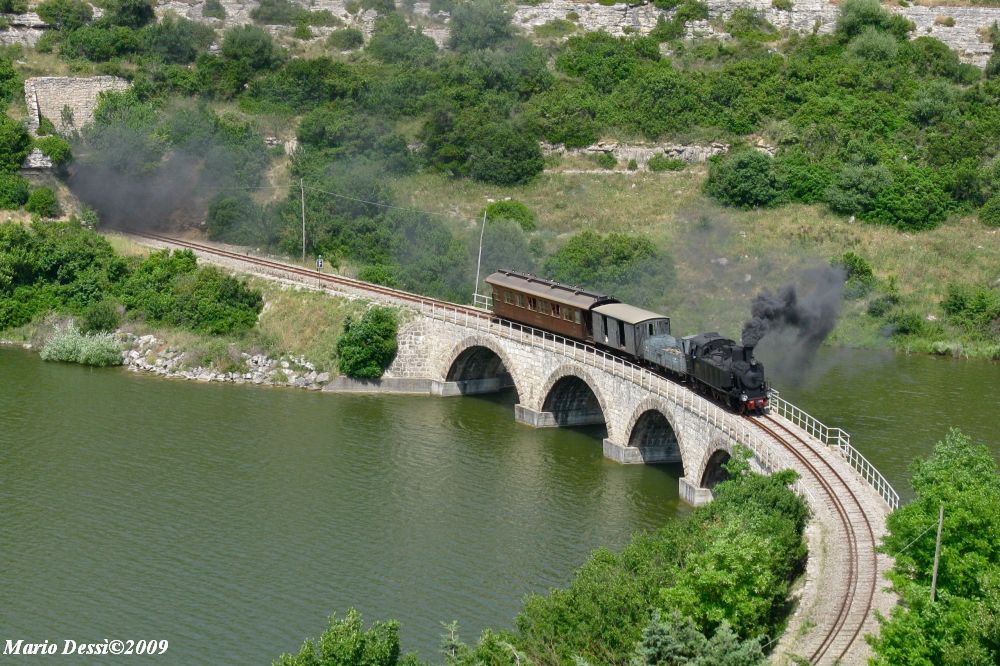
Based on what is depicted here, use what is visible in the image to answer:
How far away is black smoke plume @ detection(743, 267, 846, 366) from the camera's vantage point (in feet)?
226

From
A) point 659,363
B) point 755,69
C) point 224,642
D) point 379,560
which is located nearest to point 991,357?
point 659,363

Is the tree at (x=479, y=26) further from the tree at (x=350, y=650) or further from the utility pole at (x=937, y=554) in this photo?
the tree at (x=350, y=650)

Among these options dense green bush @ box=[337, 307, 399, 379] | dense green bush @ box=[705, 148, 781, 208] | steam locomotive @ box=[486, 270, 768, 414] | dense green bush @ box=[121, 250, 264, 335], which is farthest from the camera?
dense green bush @ box=[705, 148, 781, 208]

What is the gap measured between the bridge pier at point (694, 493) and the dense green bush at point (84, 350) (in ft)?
127

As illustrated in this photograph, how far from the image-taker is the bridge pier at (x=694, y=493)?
189 ft

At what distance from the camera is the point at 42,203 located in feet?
310

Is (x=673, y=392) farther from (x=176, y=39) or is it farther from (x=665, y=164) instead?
(x=176, y=39)

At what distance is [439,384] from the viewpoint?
77000 millimetres

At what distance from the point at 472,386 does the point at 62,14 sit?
6327 cm

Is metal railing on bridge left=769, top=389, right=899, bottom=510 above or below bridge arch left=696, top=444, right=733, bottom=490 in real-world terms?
above

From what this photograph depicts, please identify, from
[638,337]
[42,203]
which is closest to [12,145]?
[42,203]

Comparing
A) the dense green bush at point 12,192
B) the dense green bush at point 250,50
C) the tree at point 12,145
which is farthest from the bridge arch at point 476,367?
the dense green bush at point 250,50

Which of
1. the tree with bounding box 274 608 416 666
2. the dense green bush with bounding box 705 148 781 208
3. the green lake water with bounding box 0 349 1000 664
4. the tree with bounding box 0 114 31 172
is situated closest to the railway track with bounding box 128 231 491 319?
the green lake water with bounding box 0 349 1000 664

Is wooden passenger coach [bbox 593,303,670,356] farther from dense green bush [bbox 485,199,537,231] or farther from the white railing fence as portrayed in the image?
dense green bush [bbox 485,199,537,231]
